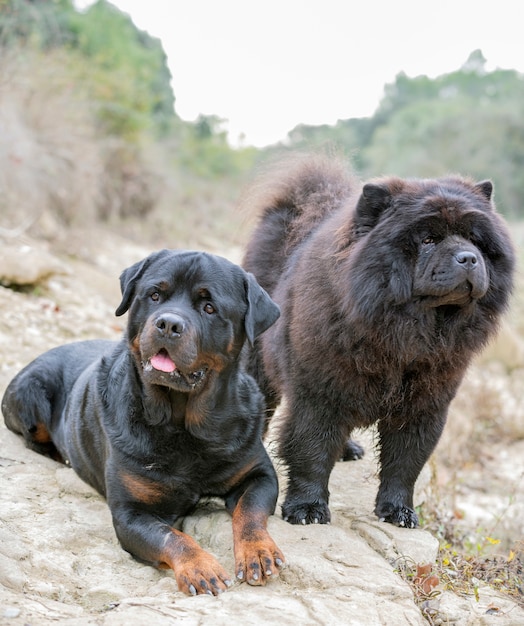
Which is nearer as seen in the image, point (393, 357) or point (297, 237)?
point (393, 357)

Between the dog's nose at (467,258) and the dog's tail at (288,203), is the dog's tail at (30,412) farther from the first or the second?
the dog's nose at (467,258)

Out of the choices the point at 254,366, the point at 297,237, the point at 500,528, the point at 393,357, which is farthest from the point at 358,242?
the point at 500,528

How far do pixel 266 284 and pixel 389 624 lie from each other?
284 centimetres

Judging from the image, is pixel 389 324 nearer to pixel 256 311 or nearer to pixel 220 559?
pixel 256 311

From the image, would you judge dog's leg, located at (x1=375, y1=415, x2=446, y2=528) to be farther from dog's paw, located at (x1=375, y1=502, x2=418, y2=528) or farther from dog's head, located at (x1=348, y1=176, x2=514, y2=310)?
dog's head, located at (x1=348, y1=176, x2=514, y2=310)

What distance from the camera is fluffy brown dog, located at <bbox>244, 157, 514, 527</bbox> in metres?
4.21

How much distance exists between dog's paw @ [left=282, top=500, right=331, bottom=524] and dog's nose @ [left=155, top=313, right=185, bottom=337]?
147 centimetres

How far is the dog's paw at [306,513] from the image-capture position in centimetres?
451

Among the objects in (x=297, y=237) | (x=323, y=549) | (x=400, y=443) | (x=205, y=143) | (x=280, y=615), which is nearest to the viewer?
(x=280, y=615)

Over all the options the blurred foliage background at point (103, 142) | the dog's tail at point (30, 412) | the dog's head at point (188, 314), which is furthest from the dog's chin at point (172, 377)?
the blurred foliage background at point (103, 142)

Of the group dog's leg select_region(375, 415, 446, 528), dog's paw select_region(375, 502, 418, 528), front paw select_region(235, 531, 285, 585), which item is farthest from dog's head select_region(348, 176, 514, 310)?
front paw select_region(235, 531, 285, 585)

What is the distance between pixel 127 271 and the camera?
432cm

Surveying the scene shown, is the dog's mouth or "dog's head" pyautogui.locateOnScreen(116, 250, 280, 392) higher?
"dog's head" pyautogui.locateOnScreen(116, 250, 280, 392)

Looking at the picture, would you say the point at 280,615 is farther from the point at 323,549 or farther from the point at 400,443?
the point at 400,443
